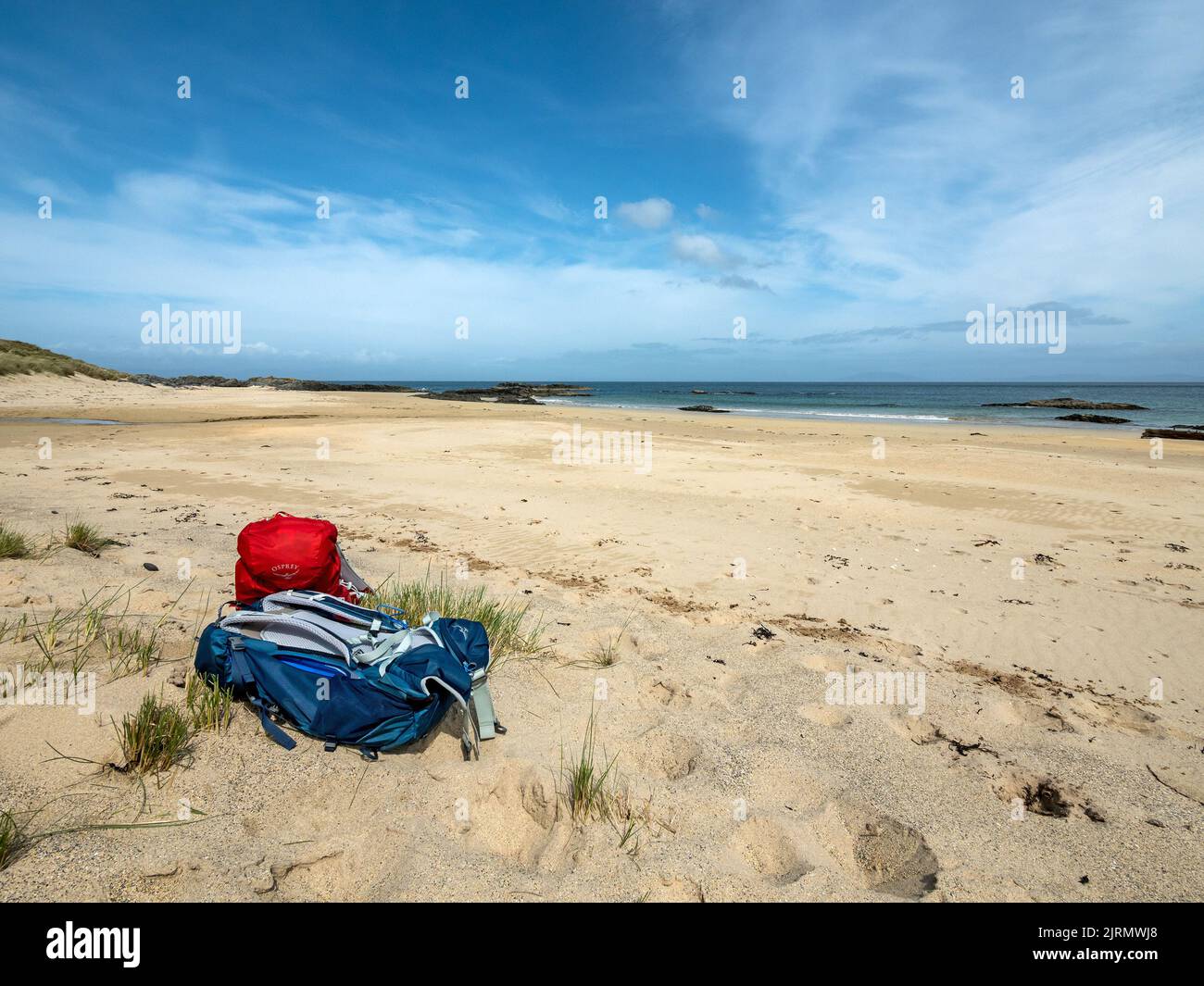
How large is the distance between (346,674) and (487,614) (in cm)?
149

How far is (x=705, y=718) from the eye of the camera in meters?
3.62

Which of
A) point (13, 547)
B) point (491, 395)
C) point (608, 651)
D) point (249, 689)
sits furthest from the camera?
point (491, 395)

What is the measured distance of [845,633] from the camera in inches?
200

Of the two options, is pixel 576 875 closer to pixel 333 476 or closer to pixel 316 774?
pixel 316 774

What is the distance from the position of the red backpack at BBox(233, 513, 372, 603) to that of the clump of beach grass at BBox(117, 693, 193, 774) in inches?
40.1

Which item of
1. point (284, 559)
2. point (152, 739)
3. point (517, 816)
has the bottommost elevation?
point (517, 816)

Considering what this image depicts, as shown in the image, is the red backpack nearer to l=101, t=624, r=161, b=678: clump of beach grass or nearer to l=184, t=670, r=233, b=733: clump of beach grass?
l=101, t=624, r=161, b=678: clump of beach grass

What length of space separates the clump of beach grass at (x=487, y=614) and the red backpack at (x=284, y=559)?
483 mm

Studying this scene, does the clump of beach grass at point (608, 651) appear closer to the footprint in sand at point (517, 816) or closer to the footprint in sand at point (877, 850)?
the footprint in sand at point (517, 816)

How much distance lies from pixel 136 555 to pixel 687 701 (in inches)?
225

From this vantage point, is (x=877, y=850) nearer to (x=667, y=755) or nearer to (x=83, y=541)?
(x=667, y=755)
